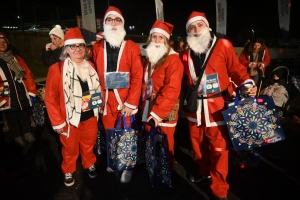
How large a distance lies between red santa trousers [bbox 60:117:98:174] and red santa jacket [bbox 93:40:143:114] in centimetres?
49

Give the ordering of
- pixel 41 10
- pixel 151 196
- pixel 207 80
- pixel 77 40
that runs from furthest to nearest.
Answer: pixel 41 10
pixel 151 196
pixel 77 40
pixel 207 80

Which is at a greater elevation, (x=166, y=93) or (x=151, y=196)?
(x=166, y=93)

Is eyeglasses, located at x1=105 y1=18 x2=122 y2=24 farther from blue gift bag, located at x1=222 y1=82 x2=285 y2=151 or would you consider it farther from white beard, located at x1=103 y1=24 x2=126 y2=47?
blue gift bag, located at x1=222 y1=82 x2=285 y2=151

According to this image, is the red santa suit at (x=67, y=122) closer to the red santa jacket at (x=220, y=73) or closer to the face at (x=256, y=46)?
the red santa jacket at (x=220, y=73)

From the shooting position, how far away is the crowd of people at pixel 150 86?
236cm

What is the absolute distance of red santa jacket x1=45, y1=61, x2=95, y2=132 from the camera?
98.1 inches

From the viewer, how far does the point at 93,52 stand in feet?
9.43

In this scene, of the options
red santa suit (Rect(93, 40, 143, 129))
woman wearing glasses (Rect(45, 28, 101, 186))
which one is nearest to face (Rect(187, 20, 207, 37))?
red santa suit (Rect(93, 40, 143, 129))

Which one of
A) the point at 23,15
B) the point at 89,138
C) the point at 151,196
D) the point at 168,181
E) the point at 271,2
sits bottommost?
the point at 151,196

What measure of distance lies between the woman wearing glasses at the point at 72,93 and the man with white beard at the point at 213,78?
1156mm

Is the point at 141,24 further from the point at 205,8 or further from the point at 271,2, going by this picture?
the point at 271,2

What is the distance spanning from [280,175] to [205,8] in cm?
3379

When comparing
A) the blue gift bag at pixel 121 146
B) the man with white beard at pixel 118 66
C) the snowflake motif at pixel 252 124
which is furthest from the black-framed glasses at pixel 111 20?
the snowflake motif at pixel 252 124

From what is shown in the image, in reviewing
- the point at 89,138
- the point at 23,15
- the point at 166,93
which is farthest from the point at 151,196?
the point at 23,15
